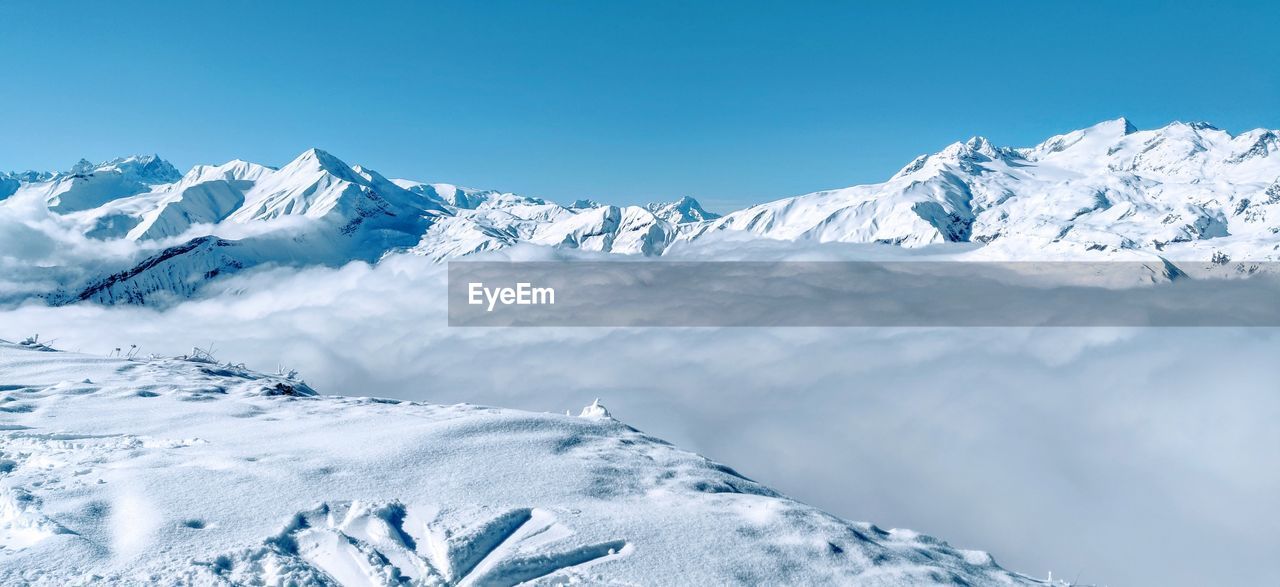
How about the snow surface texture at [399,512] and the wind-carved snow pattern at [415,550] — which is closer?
the wind-carved snow pattern at [415,550]

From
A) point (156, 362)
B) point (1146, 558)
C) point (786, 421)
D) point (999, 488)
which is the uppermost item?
point (156, 362)

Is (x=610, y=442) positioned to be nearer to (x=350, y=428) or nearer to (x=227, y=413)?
(x=350, y=428)

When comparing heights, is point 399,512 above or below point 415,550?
above

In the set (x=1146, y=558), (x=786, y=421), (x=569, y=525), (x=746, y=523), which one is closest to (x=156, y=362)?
(x=569, y=525)

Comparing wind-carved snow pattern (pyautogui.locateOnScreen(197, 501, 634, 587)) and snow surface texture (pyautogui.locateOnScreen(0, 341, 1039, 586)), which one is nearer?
wind-carved snow pattern (pyautogui.locateOnScreen(197, 501, 634, 587))
